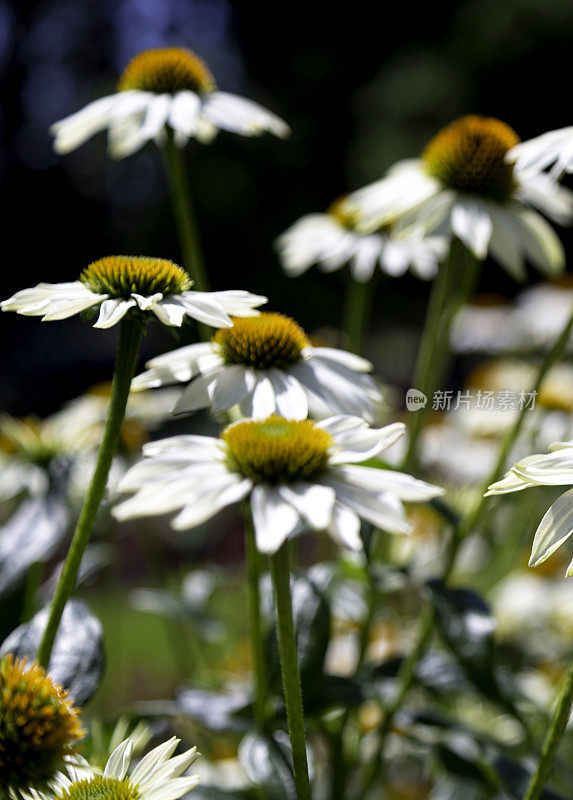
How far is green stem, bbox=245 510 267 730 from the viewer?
0.62 m

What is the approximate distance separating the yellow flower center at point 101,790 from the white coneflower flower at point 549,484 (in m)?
0.23

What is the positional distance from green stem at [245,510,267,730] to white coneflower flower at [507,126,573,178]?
351 millimetres

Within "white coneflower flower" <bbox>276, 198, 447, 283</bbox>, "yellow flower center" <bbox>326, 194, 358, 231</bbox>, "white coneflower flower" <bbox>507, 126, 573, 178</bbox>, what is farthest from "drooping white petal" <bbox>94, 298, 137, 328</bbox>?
"yellow flower center" <bbox>326, 194, 358, 231</bbox>

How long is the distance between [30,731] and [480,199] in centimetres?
59

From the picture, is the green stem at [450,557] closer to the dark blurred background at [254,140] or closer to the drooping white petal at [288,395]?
the drooping white petal at [288,395]

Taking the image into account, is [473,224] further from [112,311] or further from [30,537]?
[30,537]

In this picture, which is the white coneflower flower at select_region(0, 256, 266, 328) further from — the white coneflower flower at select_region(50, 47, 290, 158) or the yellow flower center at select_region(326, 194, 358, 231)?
the yellow flower center at select_region(326, 194, 358, 231)

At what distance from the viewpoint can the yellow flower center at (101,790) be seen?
0.40 meters

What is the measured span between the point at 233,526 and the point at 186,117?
261 cm

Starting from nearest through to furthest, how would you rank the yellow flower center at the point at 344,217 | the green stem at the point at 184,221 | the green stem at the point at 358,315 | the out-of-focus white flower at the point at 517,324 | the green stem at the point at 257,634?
the green stem at the point at 257,634, the green stem at the point at 184,221, the green stem at the point at 358,315, the yellow flower center at the point at 344,217, the out-of-focus white flower at the point at 517,324

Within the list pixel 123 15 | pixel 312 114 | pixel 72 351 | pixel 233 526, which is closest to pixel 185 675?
pixel 233 526

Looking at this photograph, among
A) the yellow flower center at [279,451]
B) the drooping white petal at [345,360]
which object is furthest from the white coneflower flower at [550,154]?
the yellow flower center at [279,451]

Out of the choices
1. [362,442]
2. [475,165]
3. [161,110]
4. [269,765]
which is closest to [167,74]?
[161,110]

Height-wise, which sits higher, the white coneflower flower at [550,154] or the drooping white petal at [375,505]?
the white coneflower flower at [550,154]
